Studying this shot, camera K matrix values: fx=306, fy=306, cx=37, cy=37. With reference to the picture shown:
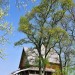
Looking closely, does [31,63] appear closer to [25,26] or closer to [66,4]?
[25,26]

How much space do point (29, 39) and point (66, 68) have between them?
12.7m

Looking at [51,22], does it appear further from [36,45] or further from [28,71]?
[28,71]

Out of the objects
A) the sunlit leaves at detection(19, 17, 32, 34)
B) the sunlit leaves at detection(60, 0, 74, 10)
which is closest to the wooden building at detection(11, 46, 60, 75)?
the sunlit leaves at detection(19, 17, 32, 34)

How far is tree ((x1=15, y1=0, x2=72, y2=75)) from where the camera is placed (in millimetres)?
52250

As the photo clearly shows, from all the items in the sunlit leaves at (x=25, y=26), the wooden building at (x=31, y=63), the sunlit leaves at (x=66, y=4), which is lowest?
the wooden building at (x=31, y=63)

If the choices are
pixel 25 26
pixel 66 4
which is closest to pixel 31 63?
pixel 25 26

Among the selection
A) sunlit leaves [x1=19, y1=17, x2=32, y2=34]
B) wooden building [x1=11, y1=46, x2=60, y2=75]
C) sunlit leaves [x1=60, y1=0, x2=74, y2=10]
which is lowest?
wooden building [x1=11, y1=46, x2=60, y2=75]

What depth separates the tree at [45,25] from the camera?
5225cm

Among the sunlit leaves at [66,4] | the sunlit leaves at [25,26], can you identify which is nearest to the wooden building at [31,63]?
the sunlit leaves at [25,26]

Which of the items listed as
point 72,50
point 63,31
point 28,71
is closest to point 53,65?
point 28,71

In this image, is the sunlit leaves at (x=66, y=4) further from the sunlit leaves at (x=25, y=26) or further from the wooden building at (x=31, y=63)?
the wooden building at (x=31, y=63)

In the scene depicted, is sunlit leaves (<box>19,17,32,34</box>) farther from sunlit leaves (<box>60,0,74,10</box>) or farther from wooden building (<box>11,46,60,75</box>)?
wooden building (<box>11,46,60,75</box>)

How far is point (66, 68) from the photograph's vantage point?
2435 inches

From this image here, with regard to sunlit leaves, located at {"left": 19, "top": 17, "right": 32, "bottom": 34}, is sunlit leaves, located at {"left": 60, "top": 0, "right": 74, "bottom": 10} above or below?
above
